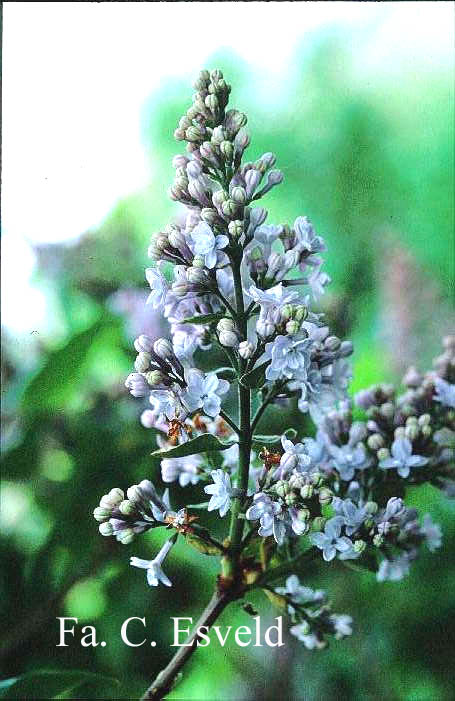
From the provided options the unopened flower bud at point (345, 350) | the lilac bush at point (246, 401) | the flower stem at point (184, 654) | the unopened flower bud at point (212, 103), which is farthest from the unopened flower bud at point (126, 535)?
the unopened flower bud at point (212, 103)

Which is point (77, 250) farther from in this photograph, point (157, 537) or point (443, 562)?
point (443, 562)

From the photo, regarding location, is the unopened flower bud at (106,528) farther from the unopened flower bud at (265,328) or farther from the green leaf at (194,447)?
the unopened flower bud at (265,328)

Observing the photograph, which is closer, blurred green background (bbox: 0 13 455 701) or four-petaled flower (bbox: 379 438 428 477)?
four-petaled flower (bbox: 379 438 428 477)

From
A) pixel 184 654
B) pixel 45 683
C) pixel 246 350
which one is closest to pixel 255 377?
pixel 246 350

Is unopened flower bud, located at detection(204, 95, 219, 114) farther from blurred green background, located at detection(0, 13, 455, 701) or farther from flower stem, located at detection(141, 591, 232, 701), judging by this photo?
flower stem, located at detection(141, 591, 232, 701)

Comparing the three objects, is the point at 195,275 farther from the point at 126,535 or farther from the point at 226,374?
the point at 126,535

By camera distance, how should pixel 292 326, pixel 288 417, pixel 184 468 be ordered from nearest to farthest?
pixel 292 326
pixel 184 468
pixel 288 417

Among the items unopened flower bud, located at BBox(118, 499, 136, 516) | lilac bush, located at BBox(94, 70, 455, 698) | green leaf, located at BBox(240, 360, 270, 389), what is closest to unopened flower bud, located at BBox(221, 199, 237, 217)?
lilac bush, located at BBox(94, 70, 455, 698)

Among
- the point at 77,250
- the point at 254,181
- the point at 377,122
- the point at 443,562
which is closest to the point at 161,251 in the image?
the point at 254,181
